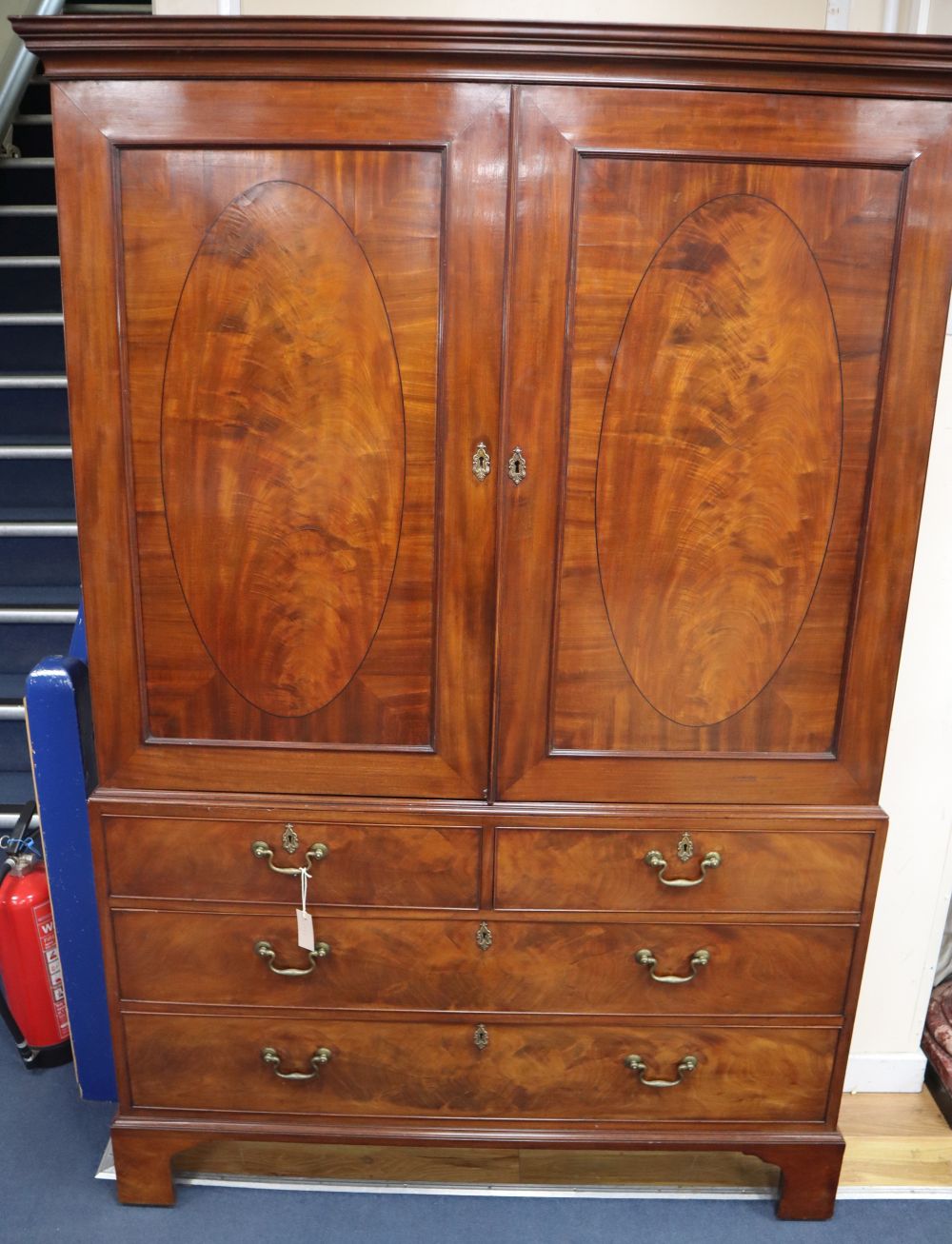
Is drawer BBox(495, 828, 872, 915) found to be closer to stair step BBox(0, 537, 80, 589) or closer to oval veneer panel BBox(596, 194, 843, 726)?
oval veneer panel BBox(596, 194, 843, 726)

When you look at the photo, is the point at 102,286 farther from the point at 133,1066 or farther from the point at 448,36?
the point at 133,1066

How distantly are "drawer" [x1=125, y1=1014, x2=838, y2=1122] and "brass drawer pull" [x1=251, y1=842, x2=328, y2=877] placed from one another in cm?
31

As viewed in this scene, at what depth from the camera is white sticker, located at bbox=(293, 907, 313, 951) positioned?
68.4 inches

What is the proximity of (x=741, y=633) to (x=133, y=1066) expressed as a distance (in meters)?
1.38

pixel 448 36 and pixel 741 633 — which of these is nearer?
pixel 448 36

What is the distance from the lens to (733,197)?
1.46m

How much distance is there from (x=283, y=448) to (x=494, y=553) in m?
0.38

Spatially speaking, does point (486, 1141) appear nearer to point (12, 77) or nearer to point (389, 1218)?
point (389, 1218)

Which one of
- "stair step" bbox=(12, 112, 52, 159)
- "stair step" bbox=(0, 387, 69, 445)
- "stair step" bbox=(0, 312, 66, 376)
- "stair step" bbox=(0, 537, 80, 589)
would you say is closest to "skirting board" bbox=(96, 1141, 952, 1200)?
"stair step" bbox=(0, 537, 80, 589)

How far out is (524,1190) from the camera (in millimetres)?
1953

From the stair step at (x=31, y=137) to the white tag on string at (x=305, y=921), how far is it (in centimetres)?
292

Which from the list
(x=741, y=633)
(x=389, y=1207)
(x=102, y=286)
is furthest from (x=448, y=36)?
(x=389, y=1207)

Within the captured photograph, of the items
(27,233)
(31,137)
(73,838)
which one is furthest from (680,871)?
(31,137)

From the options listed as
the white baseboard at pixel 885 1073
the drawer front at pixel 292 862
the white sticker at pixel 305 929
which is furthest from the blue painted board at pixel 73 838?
the white baseboard at pixel 885 1073
